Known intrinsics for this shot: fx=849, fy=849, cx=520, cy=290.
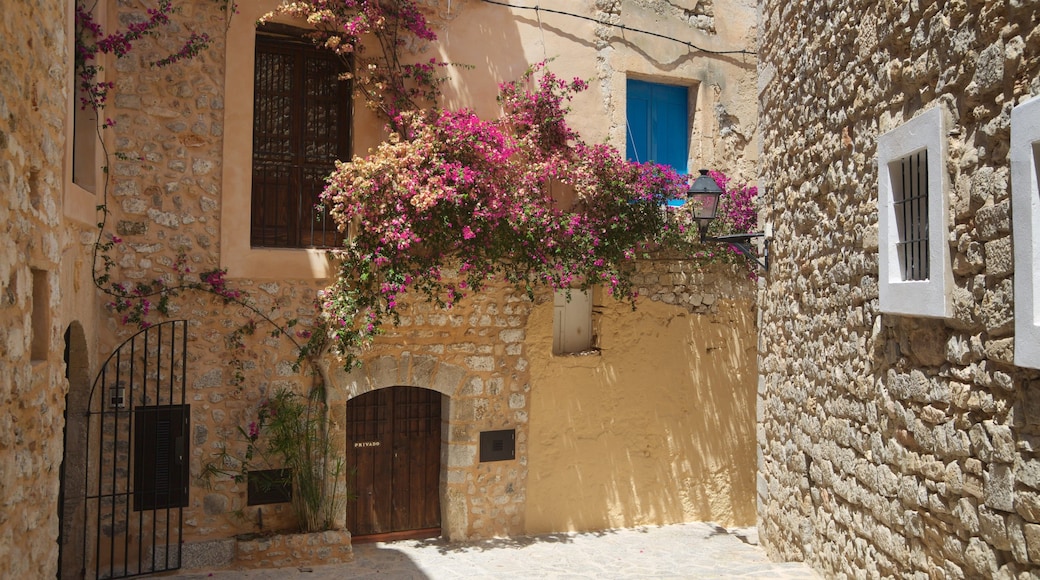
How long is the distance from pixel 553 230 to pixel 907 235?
4259mm

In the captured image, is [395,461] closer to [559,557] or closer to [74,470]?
[559,557]

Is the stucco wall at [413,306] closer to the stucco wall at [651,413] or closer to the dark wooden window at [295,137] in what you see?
the stucco wall at [651,413]

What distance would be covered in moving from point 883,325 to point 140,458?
5.70 meters

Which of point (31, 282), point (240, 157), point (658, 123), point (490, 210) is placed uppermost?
point (658, 123)

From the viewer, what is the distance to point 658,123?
925 cm

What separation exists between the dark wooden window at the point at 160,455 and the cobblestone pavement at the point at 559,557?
678 mm

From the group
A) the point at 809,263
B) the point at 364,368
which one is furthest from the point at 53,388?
the point at 809,263

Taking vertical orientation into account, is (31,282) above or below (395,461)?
above

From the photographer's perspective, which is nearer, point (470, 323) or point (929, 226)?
point (929, 226)

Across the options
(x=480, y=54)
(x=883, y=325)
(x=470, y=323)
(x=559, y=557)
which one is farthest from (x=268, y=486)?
(x=883, y=325)

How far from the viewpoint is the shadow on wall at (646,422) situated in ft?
27.9

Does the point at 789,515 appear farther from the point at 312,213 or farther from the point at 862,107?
the point at 312,213

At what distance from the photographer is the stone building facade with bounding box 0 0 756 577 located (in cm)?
677

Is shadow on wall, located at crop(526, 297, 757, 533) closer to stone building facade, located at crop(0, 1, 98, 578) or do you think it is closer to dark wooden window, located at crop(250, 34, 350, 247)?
dark wooden window, located at crop(250, 34, 350, 247)
